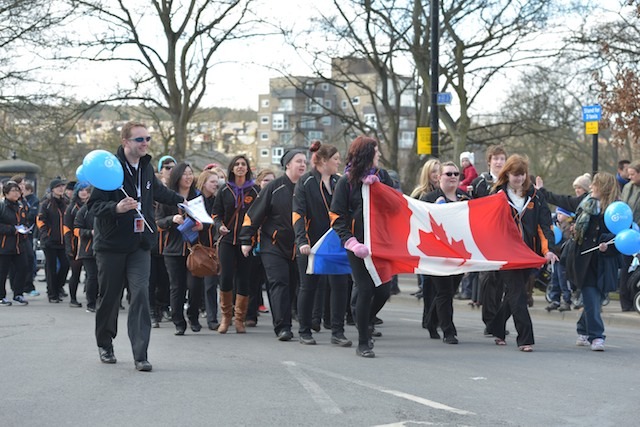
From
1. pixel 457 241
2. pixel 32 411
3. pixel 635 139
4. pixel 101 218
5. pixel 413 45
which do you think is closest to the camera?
pixel 32 411

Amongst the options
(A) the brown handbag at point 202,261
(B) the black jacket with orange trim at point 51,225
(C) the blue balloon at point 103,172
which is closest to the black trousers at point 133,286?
(C) the blue balloon at point 103,172

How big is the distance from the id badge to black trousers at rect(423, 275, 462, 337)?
12.9 feet

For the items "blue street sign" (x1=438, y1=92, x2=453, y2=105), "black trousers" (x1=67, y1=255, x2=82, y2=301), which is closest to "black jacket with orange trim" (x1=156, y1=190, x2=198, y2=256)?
"black trousers" (x1=67, y1=255, x2=82, y2=301)

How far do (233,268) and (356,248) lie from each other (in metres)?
2.76

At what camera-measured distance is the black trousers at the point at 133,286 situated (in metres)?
9.01

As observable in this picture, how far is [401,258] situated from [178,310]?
2909mm

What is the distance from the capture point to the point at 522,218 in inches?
439

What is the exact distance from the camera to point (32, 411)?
7.14 m

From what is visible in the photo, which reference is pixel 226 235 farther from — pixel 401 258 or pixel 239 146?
pixel 239 146

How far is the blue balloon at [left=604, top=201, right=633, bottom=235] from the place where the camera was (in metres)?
11.0

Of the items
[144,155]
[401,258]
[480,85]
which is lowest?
[401,258]

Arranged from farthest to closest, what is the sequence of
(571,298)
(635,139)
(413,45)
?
(413,45), (635,139), (571,298)

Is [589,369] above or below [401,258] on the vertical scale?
below

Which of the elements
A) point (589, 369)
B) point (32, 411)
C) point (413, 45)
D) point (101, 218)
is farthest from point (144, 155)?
point (413, 45)
